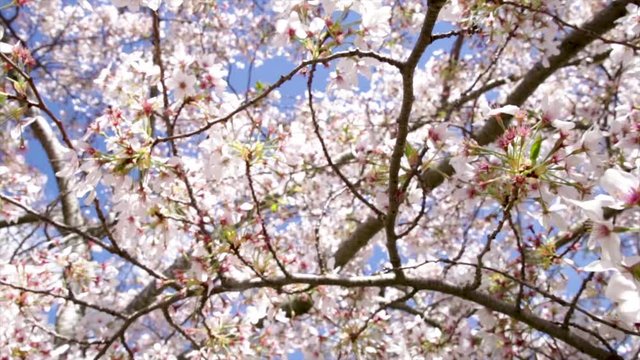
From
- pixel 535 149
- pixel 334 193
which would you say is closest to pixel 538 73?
pixel 334 193

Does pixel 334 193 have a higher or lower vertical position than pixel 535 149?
higher

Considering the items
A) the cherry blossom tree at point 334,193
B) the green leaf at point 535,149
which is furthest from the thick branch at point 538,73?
the green leaf at point 535,149

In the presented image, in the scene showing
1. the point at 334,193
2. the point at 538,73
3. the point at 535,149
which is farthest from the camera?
the point at 538,73

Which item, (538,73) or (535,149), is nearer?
(535,149)

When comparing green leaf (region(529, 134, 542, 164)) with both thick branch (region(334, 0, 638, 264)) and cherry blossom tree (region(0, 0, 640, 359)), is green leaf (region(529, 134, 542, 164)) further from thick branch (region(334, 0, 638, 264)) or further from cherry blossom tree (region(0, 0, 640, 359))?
thick branch (region(334, 0, 638, 264))

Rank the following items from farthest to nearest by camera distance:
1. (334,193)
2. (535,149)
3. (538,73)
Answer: (538,73)
(334,193)
(535,149)

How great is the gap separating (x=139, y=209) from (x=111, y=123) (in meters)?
0.37

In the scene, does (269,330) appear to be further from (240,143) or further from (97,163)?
(97,163)

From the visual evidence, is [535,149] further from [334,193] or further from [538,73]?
[538,73]

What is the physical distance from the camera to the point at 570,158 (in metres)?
1.67

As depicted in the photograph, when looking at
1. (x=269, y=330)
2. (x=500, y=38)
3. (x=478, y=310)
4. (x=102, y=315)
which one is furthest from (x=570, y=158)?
(x=102, y=315)

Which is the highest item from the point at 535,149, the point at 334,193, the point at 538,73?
the point at 538,73

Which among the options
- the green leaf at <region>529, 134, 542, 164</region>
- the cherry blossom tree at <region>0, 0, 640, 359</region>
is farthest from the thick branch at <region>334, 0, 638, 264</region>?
the green leaf at <region>529, 134, 542, 164</region>

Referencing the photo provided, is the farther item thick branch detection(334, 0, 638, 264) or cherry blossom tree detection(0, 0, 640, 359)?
thick branch detection(334, 0, 638, 264)
